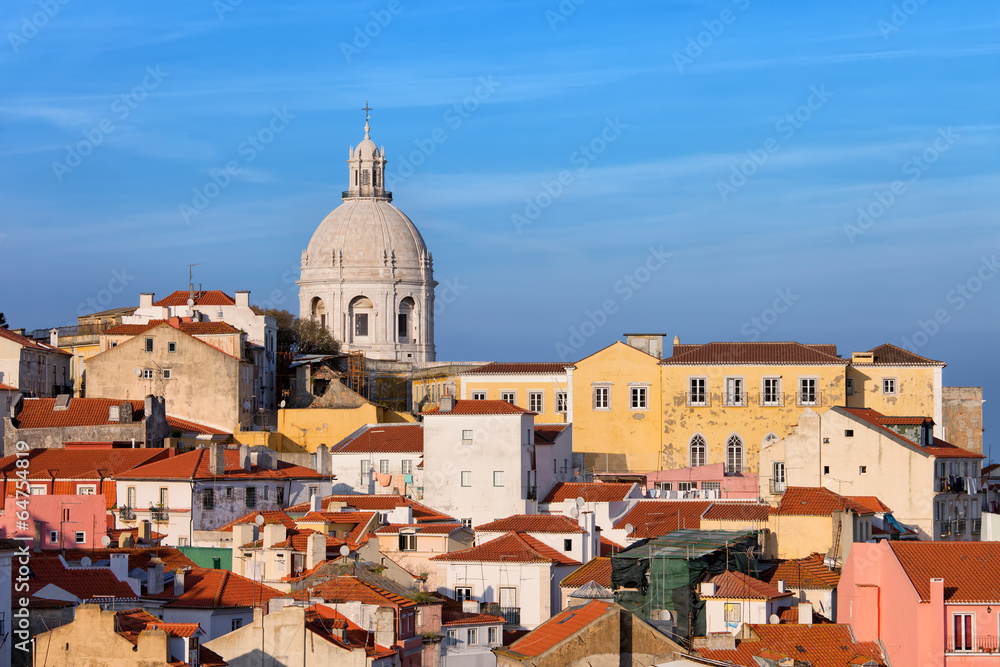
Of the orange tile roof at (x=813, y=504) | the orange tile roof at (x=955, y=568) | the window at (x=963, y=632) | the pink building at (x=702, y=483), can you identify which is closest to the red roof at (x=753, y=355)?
the pink building at (x=702, y=483)

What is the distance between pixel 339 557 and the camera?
159 feet

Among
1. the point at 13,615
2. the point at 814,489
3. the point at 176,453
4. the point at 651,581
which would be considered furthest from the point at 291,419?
the point at 13,615

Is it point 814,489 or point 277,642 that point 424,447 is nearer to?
point 814,489

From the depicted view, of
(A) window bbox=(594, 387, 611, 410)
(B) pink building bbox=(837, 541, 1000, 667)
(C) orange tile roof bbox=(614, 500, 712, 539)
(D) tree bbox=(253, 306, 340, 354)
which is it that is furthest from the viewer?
(D) tree bbox=(253, 306, 340, 354)

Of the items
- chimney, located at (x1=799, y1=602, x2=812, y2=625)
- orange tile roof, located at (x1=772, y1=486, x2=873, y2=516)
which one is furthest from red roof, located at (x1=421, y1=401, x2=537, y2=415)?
chimney, located at (x1=799, y1=602, x2=812, y2=625)

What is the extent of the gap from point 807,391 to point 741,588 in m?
28.6

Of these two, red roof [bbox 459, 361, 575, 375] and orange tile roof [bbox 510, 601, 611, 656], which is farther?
red roof [bbox 459, 361, 575, 375]

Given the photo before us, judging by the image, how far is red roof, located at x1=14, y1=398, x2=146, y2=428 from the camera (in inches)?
2714

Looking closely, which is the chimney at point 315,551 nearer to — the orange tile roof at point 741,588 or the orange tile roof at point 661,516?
the orange tile roof at point 741,588

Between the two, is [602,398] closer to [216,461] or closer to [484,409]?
[484,409]

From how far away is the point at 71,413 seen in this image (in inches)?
2736

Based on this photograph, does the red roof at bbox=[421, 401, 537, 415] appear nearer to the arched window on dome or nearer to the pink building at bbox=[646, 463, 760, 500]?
the pink building at bbox=[646, 463, 760, 500]

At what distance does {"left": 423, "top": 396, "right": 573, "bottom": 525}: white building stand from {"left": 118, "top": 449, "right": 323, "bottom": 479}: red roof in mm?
4985

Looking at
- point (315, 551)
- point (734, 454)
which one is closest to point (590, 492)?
point (734, 454)
